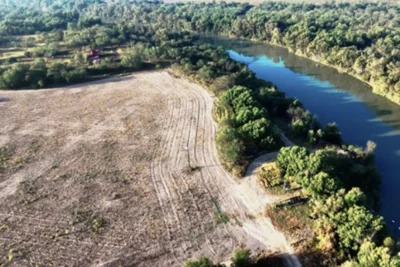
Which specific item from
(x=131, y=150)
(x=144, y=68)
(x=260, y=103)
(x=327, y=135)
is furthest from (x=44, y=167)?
(x=144, y=68)

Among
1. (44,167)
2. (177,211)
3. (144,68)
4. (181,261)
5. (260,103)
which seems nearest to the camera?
(181,261)

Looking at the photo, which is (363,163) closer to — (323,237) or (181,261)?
(323,237)

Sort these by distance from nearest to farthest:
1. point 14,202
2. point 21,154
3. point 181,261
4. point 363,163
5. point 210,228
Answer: point 181,261 < point 210,228 < point 14,202 < point 363,163 < point 21,154

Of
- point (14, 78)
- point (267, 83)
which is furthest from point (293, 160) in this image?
point (14, 78)

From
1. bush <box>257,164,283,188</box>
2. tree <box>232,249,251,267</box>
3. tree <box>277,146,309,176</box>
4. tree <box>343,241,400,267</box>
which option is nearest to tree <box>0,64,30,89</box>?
bush <box>257,164,283,188</box>

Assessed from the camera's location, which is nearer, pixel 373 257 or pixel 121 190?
pixel 373 257

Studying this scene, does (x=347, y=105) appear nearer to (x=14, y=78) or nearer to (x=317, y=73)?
(x=317, y=73)

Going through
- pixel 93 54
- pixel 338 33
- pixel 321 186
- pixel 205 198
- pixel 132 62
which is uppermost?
pixel 338 33

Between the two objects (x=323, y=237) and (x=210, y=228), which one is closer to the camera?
(x=323, y=237)
